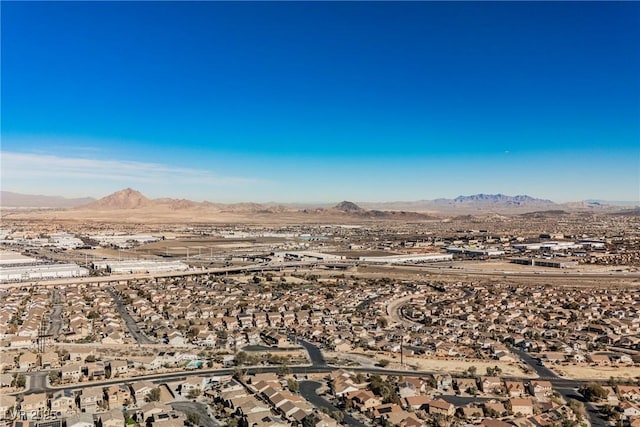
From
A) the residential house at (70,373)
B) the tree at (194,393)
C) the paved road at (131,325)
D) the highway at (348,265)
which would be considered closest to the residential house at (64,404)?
the residential house at (70,373)

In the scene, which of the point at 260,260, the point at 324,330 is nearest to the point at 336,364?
the point at 324,330

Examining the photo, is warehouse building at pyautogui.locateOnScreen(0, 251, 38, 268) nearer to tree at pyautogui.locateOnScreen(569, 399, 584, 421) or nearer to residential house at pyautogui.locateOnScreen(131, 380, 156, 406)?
residential house at pyautogui.locateOnScreen(131, 380, 156, 406)

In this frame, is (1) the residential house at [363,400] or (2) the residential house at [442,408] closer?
(2) the residential house at [442,408]

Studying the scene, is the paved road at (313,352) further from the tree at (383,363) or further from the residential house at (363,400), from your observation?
the residential house at (363,400)

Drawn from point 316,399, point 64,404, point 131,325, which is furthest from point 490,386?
point 131,325

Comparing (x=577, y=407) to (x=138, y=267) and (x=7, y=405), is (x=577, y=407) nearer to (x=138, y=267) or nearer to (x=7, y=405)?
(x=7, y=405)

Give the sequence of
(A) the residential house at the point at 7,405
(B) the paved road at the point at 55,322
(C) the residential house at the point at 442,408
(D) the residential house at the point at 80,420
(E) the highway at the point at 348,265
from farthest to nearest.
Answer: (E) the highway at the point at 348,265, (B) the paved road at the point at 55,322, (C) the residential house at the point at 442,408, (A) the residential house at the point at 7,405, (D) the residential house at the point at 80,420

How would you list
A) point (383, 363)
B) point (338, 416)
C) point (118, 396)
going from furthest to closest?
point (383, 363) → point (118, 396) → point (338, 416)
